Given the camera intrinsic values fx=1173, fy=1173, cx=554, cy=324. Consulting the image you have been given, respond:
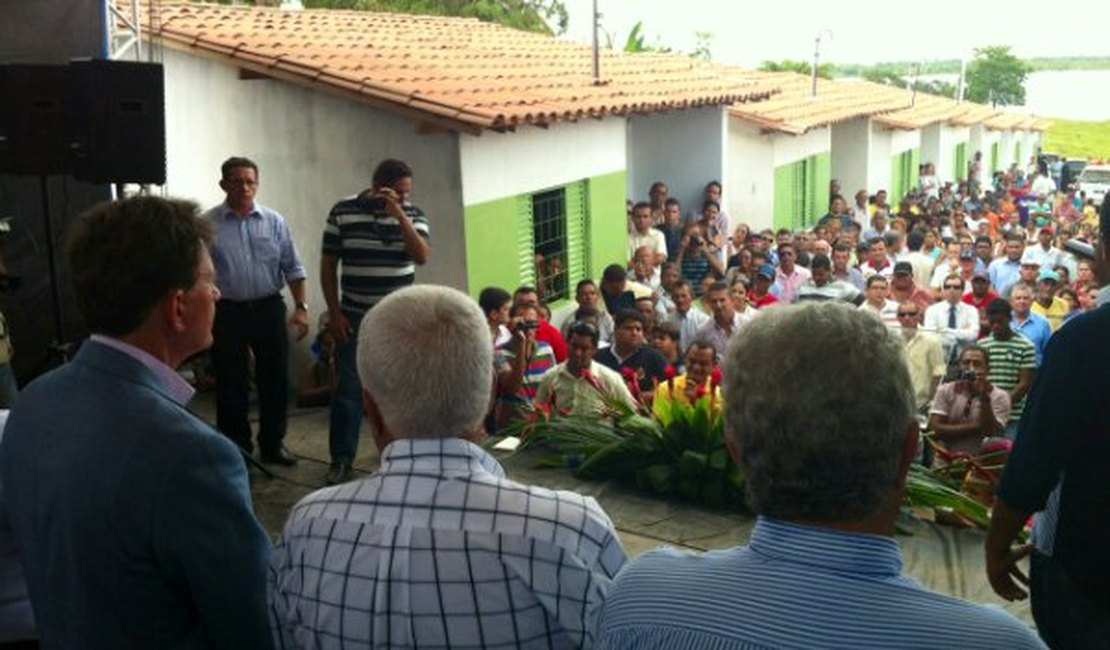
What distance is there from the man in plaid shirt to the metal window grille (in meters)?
8.35

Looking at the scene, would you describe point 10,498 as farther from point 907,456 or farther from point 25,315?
point 25,315

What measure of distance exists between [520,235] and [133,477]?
26.3 ft

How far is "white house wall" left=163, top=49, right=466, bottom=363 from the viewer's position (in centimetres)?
882

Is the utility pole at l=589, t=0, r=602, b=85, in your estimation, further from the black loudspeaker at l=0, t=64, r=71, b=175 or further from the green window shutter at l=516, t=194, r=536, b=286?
the black loudspeaker at l=0, t=64, r=71, b=175

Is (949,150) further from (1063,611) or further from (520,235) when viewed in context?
(1063,611)

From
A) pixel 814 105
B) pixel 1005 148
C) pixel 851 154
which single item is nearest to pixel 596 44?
pixel 814 105

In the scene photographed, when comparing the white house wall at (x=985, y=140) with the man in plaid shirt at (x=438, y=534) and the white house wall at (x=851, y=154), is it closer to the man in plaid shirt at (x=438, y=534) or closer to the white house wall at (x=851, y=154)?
the white house wall at (x=851, y=154)

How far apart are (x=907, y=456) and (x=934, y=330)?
30.2 ft

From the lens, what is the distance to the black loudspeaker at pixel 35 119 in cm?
677

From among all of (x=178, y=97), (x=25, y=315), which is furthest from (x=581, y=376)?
(x=178, y=97)

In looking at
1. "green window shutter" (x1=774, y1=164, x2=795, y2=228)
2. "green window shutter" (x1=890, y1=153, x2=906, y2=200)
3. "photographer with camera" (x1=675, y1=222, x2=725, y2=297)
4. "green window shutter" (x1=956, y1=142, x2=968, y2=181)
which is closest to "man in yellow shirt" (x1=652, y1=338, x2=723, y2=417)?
"photographer with camera" (x1=675, y1=222, x2=725, y2=297)

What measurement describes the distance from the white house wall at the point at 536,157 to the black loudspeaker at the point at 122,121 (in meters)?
2.64

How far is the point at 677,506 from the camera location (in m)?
4.87

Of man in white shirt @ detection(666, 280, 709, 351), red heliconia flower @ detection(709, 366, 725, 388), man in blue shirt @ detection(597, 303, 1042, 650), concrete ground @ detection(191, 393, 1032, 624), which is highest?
man in blue shirt @ detection(597, 303, 1042, 650)
